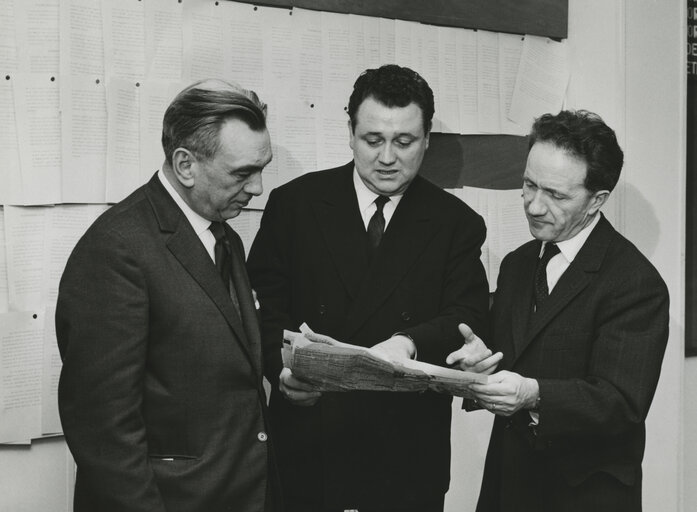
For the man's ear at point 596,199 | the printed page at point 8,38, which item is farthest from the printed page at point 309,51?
the man's ear at point 596,199

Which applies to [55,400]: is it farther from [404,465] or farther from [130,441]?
[404,465]

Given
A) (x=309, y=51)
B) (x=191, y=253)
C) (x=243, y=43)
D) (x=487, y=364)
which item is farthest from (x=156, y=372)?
(x=309, y=51)

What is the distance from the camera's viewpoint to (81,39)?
2498mm

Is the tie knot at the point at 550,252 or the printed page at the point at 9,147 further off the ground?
the printed page at the point at 9,147

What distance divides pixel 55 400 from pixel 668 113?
104 inches

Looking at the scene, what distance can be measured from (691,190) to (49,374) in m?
2.76

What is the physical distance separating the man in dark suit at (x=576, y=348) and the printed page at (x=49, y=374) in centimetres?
122

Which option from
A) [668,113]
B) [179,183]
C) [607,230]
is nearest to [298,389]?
[179,183]

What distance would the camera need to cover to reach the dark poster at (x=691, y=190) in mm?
3682

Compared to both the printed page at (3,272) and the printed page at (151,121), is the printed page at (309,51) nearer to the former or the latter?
the printed page at (151,121)

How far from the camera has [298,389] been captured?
2025 millimetres

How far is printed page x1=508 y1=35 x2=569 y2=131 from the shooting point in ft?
11.0

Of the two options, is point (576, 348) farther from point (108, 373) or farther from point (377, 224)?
point (108, 373)

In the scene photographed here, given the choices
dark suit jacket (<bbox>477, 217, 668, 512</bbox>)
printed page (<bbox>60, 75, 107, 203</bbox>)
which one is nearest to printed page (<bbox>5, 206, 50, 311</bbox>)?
printed page (<bbox>60, 75, 107, 203</bbox>)
